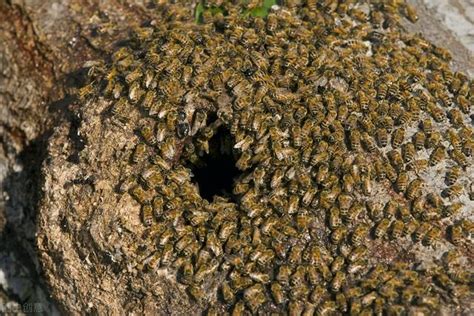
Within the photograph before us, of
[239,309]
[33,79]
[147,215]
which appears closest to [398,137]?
[239,309]

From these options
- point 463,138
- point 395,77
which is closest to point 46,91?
point 395,77

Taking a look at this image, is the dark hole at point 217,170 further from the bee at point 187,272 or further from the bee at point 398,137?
the bee at point 398,137

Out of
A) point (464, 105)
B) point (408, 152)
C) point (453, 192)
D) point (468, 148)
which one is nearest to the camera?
point (453, 192)

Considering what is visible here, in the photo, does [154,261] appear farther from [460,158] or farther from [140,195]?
[460,158]

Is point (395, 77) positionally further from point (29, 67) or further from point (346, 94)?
point (29, 67)

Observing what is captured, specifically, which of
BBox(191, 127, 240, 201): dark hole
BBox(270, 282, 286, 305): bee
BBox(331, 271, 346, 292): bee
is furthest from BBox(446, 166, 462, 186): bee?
BBox(191, 127, 240, 201): dark hole

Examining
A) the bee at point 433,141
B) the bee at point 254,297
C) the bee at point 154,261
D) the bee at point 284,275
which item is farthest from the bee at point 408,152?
the bee at point 154,261
